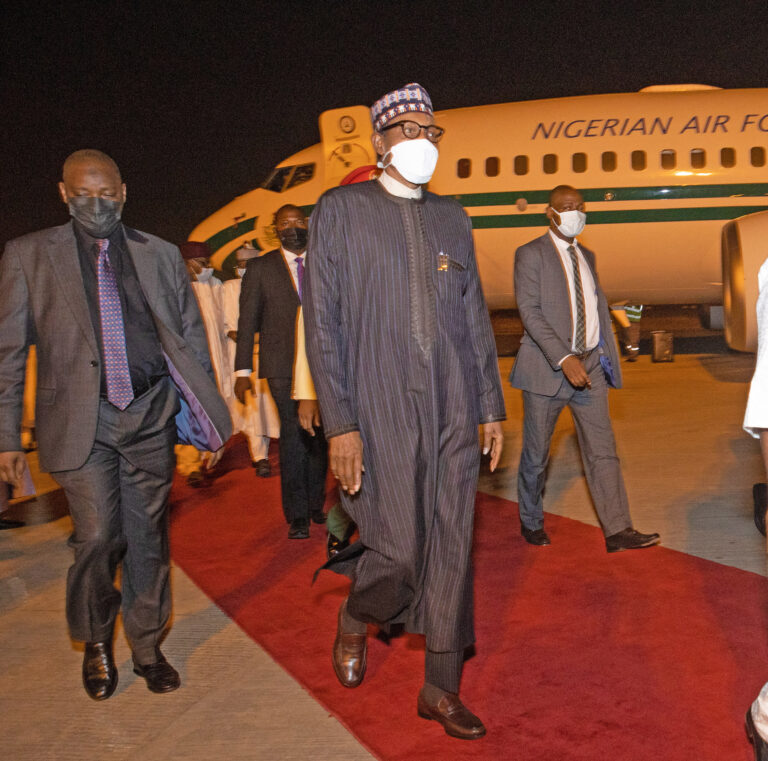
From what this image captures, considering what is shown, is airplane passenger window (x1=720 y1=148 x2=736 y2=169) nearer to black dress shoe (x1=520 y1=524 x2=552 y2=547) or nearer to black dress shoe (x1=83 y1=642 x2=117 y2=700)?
black dress shoe (x1=520 y1=524 x2=552 y2=547)

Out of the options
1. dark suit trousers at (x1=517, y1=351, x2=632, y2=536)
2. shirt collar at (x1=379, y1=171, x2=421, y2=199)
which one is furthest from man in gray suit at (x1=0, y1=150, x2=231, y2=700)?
dark suit trousers at (x1=517, y1=351, x2=632, y2=536)

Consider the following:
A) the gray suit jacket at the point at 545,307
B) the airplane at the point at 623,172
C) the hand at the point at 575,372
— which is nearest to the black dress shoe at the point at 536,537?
the gray suit jacket at the point at 545,307

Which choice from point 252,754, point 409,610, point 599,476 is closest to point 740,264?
point 599,476

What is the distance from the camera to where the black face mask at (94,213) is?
3.35 metres

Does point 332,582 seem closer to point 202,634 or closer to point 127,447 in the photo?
point 202,634

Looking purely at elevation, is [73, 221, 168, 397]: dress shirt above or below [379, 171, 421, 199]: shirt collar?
below

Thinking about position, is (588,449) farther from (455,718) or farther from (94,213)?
(94,213)

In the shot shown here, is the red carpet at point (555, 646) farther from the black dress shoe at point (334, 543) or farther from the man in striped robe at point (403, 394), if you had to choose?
the man in striped robe at point (403, 394)

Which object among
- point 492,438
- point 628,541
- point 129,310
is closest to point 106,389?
point 129,310

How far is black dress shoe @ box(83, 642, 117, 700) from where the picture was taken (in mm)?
3461

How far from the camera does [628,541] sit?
4.87 m

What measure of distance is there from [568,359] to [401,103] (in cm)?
206

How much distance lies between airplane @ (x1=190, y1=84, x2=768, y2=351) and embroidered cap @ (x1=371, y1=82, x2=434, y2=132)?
10.8m

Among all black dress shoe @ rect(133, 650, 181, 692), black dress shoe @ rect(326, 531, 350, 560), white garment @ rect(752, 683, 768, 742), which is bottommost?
black dress shoe @ rect(326, 531, 350, 560)
